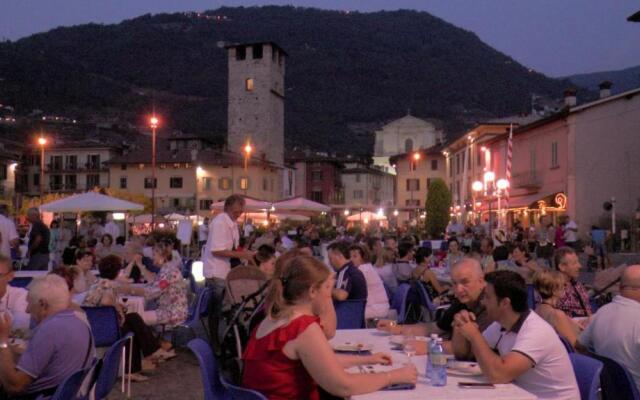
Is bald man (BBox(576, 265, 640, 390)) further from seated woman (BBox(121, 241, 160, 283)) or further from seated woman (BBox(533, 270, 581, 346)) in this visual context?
seated woman (BBox(121, 241, 160, 283))

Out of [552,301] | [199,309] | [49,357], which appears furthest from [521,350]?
[199,309]

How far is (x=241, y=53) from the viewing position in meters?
86.1

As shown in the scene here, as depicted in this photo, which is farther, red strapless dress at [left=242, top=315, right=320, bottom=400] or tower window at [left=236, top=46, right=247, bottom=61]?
tower window at [left=236, top=46, right=247, bottom=61]

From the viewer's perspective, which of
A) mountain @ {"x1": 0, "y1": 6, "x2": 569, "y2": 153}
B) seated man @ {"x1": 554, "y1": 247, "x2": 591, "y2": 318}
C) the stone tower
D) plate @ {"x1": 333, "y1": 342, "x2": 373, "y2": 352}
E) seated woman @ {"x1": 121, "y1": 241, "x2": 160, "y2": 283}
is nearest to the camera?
plate @ {"x1": 333, "y1": 342, "x2": 373, "y2": 352}

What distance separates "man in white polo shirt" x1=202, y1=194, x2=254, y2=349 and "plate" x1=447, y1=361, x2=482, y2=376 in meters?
4.84

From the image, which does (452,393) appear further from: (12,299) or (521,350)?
(12,299)

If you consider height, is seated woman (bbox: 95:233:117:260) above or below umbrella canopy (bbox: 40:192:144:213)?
below

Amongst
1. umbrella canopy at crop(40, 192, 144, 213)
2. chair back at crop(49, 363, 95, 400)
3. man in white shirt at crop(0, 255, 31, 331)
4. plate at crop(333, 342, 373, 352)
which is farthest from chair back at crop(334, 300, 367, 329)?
umbrella canopy at crop(40, 192, 144, 213)

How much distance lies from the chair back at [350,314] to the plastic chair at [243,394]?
13.0 ft

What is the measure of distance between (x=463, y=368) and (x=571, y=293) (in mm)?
3013

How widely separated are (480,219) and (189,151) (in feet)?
122

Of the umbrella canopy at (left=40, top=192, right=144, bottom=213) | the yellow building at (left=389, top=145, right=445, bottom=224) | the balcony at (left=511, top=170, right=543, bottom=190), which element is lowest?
the umbrella canopy at (left=40, top=192, right=144, bottom=213)

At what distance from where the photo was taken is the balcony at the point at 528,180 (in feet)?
123

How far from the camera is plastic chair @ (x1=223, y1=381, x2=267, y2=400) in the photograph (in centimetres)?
377
